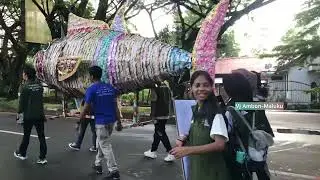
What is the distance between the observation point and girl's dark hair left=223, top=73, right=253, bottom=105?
4406 millimetres

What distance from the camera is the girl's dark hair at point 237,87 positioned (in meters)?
4.41

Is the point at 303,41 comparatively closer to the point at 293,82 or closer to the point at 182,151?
the point at 293,82

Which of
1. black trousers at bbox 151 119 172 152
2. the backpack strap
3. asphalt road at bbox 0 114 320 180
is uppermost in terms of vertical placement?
the backpack strap

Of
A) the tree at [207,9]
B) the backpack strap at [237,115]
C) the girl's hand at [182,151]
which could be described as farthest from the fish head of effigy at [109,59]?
the tree at [207,9]

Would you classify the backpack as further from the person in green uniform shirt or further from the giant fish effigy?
the giant fish effigy

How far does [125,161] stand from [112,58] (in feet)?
8.32

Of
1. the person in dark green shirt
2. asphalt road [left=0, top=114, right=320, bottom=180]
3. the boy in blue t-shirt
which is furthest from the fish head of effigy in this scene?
asphalt road [left=0, top=114, right=320, bottom=180]

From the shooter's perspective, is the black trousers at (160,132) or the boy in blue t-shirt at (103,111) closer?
the boy in blue t-shirt at (103,111)

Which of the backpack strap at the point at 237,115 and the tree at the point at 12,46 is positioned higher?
the tree at the point at 12,46

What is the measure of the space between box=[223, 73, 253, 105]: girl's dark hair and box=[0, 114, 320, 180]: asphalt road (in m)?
4.17

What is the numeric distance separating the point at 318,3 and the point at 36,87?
16.1 m

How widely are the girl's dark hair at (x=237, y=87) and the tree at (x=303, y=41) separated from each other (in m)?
18.6

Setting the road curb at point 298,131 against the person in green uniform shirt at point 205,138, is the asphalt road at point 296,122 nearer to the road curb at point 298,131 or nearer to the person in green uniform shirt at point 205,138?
the road curb at point 298,131

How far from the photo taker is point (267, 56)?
3041cm
